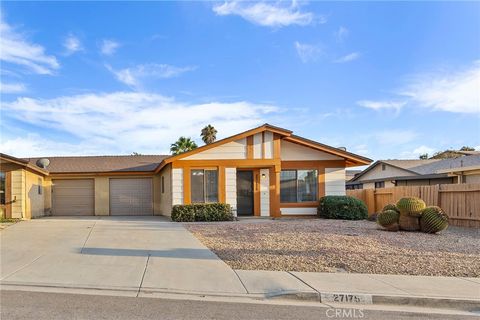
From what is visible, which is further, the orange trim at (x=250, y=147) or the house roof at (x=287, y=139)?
the orange trim at (x=250, y=147)

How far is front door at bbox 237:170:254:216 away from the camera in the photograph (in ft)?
70.2

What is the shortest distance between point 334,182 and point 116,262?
14.1 m

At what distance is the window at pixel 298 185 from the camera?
70.0ft

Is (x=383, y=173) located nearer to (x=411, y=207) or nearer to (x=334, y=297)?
(x=411, y=207)

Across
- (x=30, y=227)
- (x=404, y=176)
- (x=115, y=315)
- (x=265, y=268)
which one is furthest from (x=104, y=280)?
(x=404, y=176)

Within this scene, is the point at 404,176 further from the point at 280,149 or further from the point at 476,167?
the point at 280,149

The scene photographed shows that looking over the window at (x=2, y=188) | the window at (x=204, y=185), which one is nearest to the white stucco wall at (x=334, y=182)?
the window at (x=204, y=185)

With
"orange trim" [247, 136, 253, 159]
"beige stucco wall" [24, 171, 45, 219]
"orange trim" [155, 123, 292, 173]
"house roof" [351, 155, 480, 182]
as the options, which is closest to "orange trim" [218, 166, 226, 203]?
"orange trim" [155, 123, 292, 173]

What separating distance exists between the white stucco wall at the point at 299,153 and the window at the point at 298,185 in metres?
0.69

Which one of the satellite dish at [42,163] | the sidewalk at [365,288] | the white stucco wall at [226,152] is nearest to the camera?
the sidewalk at [365,288]

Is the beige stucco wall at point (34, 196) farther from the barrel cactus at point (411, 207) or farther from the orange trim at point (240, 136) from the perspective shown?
the barrel cactus at point (411, 207)

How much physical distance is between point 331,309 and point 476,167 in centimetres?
1915

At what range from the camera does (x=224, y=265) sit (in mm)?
9156

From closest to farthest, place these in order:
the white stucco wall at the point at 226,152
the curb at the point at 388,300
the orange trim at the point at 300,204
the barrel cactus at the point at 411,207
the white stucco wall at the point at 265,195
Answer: the curb at the point at 388,300 < the barrel cactus at the point at 411,207 < the white stucco wall at the point at 226,152 < the white stucco wall at the point at 265,195 < the orange trim at the point at 300,204
